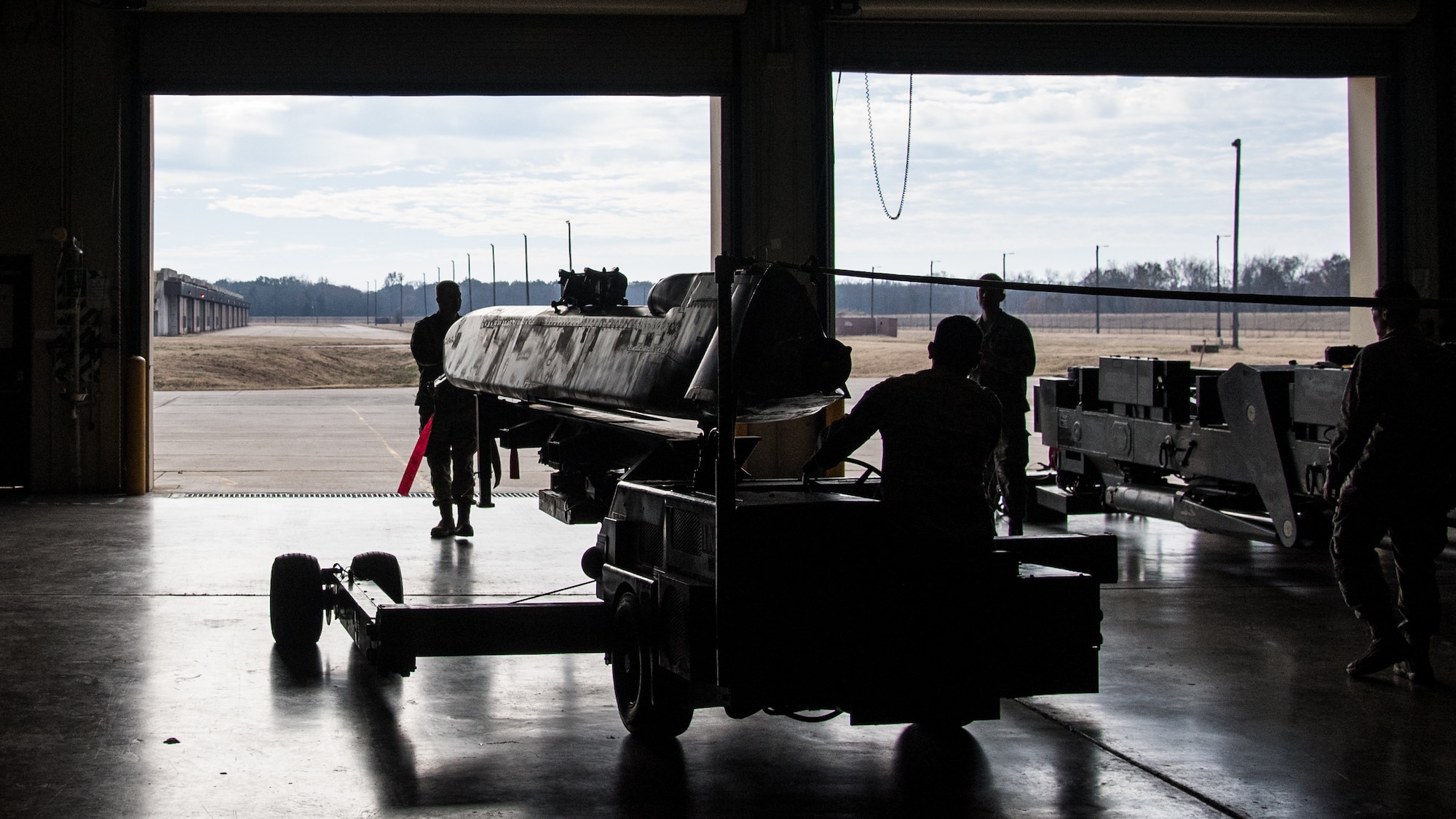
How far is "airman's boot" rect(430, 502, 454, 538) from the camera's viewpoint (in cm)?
1056

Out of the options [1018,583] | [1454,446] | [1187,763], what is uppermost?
[1454,446]

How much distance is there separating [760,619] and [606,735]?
1.11 metres

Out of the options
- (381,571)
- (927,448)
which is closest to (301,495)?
(381,571)

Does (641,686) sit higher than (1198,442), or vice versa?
(1198,442)

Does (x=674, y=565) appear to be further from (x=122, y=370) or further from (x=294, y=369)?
(x=294, y=369)

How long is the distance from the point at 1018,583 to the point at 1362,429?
2225mm

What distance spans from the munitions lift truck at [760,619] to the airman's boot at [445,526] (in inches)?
195

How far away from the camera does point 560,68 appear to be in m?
13.8

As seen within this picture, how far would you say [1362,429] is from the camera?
6055mm

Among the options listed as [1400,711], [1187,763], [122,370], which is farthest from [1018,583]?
[122,370]

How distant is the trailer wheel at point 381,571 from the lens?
284 inches

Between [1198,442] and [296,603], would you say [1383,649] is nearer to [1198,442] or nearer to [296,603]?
[1198,442]

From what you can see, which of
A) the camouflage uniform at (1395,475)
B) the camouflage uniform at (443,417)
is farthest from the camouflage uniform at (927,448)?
the camouflage uniform at (443,417)

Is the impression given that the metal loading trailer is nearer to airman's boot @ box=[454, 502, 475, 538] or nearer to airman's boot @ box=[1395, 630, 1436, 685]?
airman's boot @ box=[1395, 630, 1436, 685]
